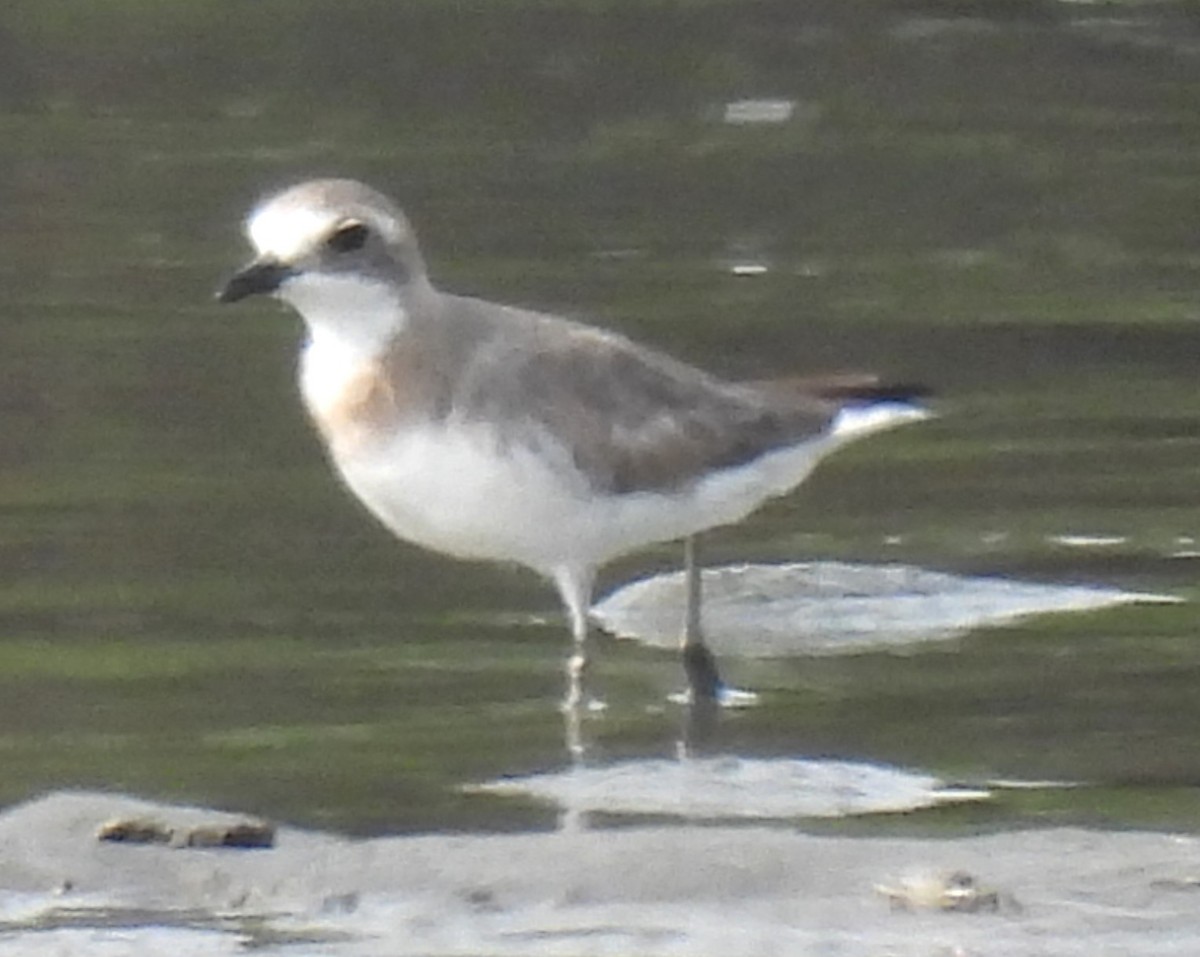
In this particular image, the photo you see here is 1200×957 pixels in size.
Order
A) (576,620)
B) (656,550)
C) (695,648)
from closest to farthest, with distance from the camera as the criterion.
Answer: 1. (576,620)
2. (695,648)
3. (656,550)

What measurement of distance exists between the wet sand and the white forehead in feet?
6.03

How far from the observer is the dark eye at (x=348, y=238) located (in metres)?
9.73

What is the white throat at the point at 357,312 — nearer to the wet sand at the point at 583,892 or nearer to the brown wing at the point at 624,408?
the brown wing at the point at 624,408

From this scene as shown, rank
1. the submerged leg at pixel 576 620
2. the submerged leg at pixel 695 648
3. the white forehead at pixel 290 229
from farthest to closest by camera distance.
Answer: the submerged leg at pixel 695 648, the submerged leg at pixel 576 620, the white forehead at pixel 290 229

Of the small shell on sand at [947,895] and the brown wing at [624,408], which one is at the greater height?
the brown wing at [624,408]

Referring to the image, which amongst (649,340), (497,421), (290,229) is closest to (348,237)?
(290,229)

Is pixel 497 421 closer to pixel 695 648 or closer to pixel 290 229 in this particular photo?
pixel 290 229

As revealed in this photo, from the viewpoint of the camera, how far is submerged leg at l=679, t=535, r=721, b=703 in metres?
9.98

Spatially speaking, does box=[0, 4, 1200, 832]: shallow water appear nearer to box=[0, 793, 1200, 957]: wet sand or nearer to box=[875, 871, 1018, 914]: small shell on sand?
box=[0, 793, 1200, 957]: wet sand

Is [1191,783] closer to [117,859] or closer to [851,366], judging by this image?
[117,859]

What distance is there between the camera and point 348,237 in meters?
9.77

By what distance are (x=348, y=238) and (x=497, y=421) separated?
610mm

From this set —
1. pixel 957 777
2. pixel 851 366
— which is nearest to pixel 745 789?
pixel 957 777

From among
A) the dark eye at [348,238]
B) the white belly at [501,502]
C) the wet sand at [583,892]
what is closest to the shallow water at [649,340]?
the white belly at [501,502]
